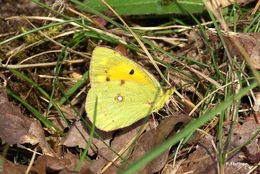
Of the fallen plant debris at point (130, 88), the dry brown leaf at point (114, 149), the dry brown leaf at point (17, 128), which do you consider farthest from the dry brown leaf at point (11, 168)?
the dry brown leaf at point (114, 149)

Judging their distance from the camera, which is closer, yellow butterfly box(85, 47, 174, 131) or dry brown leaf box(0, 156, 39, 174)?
dry brown leaf box(0, 156, 39, 174)

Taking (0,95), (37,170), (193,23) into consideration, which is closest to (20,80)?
(0,95)

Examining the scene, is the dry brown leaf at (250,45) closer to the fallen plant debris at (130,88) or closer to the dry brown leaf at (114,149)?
the fallen plant debris at (130,88)

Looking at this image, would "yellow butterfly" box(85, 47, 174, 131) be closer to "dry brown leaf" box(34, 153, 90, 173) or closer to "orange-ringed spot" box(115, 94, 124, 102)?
"orange-ringed spot" box(115, 94, 124, 102)

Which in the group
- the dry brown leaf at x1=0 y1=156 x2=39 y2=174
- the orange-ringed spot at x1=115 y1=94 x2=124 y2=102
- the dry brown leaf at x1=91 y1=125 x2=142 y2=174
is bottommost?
the dry brown leaf at x1=91 y1=125 x2=142 y2=174

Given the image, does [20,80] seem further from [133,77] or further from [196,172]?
[196,172]

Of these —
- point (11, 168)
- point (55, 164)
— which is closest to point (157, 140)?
point (55, 164)

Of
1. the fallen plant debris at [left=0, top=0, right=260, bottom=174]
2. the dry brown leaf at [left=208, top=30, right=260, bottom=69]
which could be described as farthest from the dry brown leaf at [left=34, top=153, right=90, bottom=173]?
the dry brown leaf at [left=208, top=30, right=260, bottom=69]
